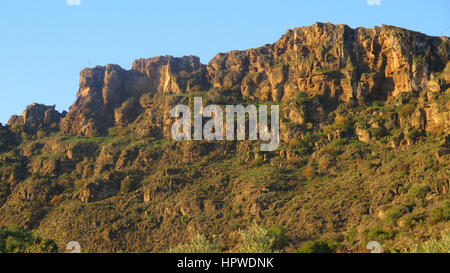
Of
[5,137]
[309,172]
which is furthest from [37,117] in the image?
[309,172]

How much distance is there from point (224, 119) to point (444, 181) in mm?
35133

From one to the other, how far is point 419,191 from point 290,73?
3503cm

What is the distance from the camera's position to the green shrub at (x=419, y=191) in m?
51.8

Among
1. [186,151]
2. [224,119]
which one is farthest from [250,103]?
[186,151]

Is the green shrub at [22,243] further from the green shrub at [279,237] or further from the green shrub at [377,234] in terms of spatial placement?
the green shrub at [377,234]

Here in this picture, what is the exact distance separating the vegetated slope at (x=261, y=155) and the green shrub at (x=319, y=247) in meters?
1.10

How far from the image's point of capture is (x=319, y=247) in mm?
46344

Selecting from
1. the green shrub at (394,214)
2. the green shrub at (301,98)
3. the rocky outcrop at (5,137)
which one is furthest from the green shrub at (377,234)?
the rocky outcrop at (5,137)

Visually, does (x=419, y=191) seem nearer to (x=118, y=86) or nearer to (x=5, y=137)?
(x=118, y=86)

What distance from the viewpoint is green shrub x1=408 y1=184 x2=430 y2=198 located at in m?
51.8

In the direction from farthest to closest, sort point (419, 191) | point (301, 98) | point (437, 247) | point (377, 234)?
point (301, 98) < point (419, 191) < point (377, 234) < point (437, 247)

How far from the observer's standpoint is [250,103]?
8262 centimetres

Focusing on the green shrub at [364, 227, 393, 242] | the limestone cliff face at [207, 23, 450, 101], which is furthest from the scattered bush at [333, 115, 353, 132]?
the green shrub at [364, 227, 393, 242]

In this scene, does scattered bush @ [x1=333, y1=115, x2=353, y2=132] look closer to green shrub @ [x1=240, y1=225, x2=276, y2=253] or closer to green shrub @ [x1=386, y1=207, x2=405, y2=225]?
green shrub @ [x1=386, y1=207, x2=405, y2=225]
